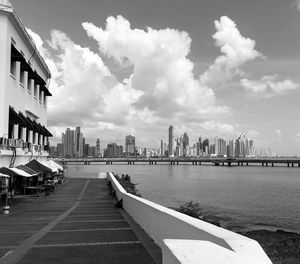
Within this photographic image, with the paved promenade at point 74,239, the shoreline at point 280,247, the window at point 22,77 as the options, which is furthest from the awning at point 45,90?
the shoreline at point 280,247

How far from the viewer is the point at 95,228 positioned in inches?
535

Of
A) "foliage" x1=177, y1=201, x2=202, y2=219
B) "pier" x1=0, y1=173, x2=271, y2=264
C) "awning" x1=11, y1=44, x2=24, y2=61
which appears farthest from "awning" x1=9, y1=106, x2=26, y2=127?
"foliage" x1=177, y1=201, x2=202, y2=219

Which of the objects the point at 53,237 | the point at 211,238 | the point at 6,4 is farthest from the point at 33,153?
the point at 211,238

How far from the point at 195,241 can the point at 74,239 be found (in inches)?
279

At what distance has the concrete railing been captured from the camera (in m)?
4.23

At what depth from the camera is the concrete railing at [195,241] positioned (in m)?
4.23

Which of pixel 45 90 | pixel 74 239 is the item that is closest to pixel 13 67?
pixel 45 90

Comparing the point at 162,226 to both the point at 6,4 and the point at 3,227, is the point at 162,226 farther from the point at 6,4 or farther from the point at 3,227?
the point at 6,4

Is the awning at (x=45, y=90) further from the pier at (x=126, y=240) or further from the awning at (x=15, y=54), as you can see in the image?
the pier at (x=126, y=240)

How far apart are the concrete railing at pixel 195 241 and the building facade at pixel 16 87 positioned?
591 inches

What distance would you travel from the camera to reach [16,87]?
28.5 metres

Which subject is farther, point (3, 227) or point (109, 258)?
point (3, 227)

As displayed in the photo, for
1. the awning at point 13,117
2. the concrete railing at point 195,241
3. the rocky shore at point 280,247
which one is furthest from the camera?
the awning at point 13,117

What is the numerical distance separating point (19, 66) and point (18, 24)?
3.13 meters
